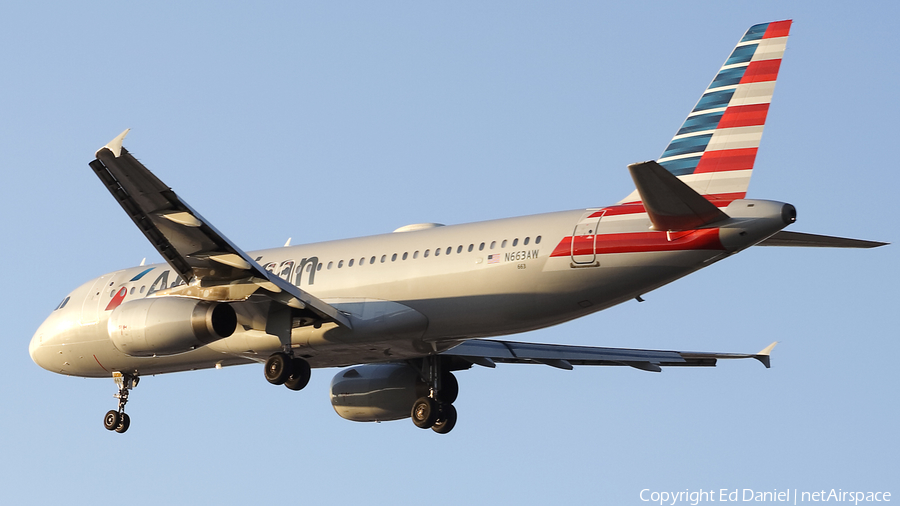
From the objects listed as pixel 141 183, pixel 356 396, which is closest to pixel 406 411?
pixel 356 396

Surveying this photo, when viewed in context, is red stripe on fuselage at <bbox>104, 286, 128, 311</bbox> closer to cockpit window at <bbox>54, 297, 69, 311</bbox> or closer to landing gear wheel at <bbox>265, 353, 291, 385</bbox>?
cockpit window at <bbox>54, 297, 69, 311</bbox>

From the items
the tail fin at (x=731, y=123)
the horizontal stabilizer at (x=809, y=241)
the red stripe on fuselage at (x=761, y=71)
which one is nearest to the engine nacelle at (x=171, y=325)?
the tail fin at (x=731, y=123)

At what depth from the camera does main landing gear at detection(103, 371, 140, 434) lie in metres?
30.6

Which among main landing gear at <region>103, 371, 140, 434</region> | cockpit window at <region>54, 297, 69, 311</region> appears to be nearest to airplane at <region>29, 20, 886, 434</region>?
main landing gear at <region>103, 371, 140, 434</region>

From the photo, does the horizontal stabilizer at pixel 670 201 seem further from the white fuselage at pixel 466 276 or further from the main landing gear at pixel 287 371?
the main landing gear at pixel 287 371

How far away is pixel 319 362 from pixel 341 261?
2672 mm

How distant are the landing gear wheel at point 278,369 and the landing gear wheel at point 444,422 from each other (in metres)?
4.59

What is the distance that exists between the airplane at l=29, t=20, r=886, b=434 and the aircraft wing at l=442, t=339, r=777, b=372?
198mm

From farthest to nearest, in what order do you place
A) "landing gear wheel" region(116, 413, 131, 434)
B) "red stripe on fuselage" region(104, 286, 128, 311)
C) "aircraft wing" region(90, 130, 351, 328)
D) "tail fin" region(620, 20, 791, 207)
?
"landing gear wheel" region(116, 413, 131, 434) → "red stripe on fuselage" region(104, 286, 128, 311) → "tail fin" region(620, 20, 791, 207) → "aircraft wing" region(90, 130, 351, 328)

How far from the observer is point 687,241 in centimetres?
2198

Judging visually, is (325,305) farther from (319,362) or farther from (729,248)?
(729,248)

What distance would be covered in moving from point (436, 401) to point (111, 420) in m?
8.19

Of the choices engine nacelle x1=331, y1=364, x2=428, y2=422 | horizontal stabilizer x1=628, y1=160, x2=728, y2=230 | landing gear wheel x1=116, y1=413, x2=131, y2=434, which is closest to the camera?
horizontal stabilizer x1=628, y1=160, x2=728, y2=230

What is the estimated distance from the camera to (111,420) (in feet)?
100
